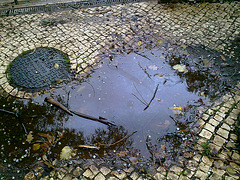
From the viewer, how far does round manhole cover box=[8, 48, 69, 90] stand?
483 centimetres

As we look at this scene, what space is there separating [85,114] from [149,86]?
1.54 meters

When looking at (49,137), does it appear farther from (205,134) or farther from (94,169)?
(205,134)

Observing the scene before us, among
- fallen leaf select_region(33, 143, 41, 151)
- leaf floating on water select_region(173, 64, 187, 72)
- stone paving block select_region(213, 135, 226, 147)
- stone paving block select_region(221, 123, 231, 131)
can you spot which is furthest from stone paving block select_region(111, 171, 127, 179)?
leaf floating on water select_region(173, 64, 187, 72)

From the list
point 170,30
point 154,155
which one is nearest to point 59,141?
point 154,155

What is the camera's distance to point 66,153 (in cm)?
375

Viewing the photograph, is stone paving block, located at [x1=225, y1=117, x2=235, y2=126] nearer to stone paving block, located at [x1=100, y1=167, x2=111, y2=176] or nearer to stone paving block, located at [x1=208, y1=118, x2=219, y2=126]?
stone paving block, located at [x1=208, y1=118, x2=219, y2=126]

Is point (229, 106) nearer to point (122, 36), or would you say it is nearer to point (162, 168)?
point (162, 168)

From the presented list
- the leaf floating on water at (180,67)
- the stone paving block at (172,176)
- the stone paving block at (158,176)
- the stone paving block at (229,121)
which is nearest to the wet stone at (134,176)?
the stone paving block at (158,176)

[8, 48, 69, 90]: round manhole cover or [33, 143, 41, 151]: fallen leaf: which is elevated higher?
[8, 48, 69, 90]: round manhole cover

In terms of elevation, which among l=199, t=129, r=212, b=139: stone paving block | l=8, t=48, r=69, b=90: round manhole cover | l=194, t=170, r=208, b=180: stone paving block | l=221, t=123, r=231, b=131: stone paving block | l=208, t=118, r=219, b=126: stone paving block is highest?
l=8, t=48, r=69, b=90: round manhole cover

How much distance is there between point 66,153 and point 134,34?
3.76 m

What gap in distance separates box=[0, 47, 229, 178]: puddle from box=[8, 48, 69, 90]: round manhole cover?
1.22ft

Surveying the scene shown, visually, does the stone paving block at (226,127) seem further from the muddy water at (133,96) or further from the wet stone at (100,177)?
the wet stone at (100,177)

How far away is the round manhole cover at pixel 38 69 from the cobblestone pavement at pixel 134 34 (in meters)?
0.17
